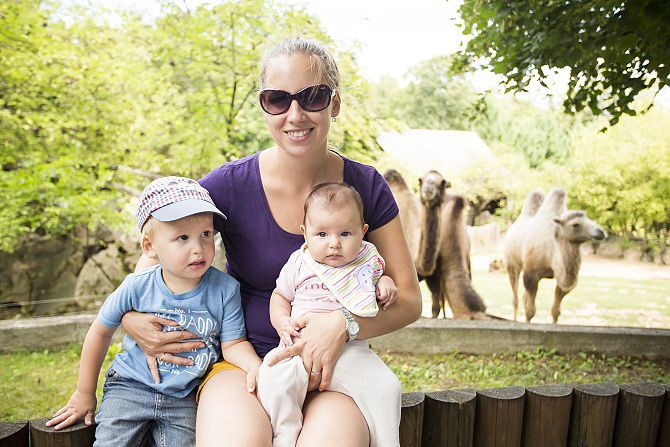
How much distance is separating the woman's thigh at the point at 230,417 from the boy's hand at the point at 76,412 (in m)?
0.36

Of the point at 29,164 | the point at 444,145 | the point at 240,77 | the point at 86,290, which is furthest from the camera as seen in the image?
the point at 444,145

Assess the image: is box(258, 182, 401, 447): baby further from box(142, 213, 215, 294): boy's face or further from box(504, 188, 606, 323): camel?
box(504, 188, 606, 323): camel

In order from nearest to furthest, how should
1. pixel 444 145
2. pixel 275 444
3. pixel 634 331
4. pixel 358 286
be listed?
1. pixel 275 444
2. pixel 358 286
3. pixel 634 331
4. pixel 444 145

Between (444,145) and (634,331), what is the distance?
5077mm

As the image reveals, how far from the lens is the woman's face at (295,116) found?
161 centimetres

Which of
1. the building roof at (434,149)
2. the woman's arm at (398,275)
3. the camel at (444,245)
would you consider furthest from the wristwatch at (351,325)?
the building roof at (434,149)

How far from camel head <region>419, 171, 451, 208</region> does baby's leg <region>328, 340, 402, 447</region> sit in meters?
3.55

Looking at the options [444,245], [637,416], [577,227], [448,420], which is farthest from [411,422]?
[577,227]

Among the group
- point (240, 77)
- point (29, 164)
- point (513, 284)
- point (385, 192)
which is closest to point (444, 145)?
point (513, 284)

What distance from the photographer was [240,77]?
569 cm

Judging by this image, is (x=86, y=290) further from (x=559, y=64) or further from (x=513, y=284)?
(x=559, y=64)

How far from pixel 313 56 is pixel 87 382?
1275mm

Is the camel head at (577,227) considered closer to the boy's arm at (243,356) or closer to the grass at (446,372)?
the grass at (446,372)

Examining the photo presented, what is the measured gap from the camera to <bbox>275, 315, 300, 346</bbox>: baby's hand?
1484 mm
